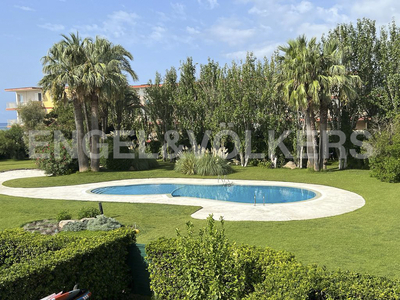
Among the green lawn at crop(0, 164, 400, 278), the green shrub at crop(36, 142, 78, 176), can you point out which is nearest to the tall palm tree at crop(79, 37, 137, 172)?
the green shrub at crop(36, 142, 78, 176)

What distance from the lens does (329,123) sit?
23906 mm

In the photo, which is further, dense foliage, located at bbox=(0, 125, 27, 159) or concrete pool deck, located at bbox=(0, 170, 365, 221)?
dense foliage, located at bbox=(0, 125, 27, 159)

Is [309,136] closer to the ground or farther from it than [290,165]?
farther from it

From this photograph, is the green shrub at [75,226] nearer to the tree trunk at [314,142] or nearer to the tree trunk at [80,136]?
the tree trunk at [80,136]

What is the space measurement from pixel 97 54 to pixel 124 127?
10.9 metres

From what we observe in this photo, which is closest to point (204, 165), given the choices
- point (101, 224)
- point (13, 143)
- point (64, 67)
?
point (64, 67)

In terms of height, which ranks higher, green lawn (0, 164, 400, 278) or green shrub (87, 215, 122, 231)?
green shrub (87, 215, 122, 231)

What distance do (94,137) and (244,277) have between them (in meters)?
19.6

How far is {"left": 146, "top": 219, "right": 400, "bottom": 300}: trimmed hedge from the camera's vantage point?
151 inches

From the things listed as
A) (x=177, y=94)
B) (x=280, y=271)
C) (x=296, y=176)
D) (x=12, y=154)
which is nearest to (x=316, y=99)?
(x=296, y=176)

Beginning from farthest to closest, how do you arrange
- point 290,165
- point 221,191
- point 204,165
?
point 290,165 < point 204,165 < point 221,191

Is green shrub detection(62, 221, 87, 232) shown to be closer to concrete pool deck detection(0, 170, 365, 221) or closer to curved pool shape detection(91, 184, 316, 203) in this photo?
concrete pool deck detection(0, 170, 365, 221)

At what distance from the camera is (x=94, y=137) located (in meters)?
22.1

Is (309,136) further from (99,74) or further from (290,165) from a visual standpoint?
(99,74)
